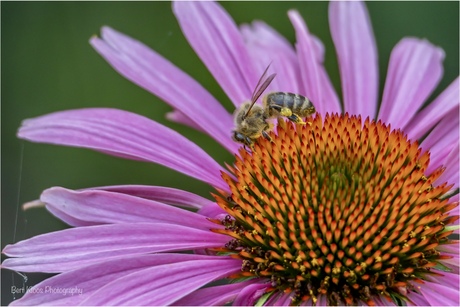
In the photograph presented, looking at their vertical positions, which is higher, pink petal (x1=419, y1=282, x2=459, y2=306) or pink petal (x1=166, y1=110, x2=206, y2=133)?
pink petal (x1=166, y1=110, x2=206, y2=133)

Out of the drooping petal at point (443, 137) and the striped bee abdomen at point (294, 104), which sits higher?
the striped bee abdomen at point (294, 104)

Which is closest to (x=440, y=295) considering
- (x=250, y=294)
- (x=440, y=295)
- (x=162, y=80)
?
(x=440, y=295)

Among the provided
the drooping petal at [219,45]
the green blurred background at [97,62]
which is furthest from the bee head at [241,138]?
the green blurred background at [97,62]

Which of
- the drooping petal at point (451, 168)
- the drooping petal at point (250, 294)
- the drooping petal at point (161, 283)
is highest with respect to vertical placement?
the drooping petal at point (451, 168)

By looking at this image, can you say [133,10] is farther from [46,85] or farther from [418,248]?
[418,248]

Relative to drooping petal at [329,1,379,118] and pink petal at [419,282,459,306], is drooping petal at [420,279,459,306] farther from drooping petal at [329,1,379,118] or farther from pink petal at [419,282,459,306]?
drooping petal at [329,1,379,118]

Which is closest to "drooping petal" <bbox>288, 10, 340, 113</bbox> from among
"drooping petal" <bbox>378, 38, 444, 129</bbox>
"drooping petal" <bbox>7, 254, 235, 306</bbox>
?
"drooping petal" <bbox>378, 38, 444, 129</bbox>

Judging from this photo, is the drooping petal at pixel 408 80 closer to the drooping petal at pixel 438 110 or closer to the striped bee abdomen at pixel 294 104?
the drooping petal at pixel 438 110
